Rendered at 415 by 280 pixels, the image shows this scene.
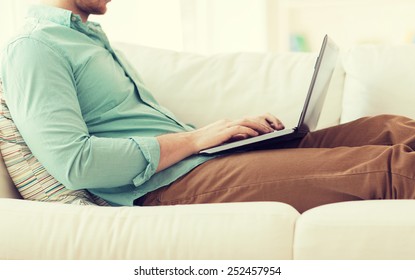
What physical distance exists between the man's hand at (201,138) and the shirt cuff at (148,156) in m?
0.02

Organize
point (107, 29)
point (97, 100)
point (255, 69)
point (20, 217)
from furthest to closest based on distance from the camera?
point (107, 29)
point (255, 69)
point (97, 100)
point (20, 217)

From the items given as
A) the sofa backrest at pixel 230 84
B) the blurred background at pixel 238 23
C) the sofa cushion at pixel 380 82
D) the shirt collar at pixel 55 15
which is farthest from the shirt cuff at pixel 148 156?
the blurred background at pixel 238 23

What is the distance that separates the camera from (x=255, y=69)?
5.97ft

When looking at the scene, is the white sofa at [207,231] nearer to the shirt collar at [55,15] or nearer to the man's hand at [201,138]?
the man's hand at [201,138]

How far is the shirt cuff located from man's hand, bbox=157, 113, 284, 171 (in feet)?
0.05

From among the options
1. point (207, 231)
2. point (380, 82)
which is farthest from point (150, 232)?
point (380, 82)

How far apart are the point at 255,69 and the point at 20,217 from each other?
0.95 meters

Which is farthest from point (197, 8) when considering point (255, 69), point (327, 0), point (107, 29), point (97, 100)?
point (97, 100)

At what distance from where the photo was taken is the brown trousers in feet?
3.71

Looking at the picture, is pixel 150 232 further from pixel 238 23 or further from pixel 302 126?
pixel 238 23

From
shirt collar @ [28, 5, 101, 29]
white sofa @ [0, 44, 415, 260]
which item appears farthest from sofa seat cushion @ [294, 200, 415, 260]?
shirt collar @ [28, 5, 101, 29]

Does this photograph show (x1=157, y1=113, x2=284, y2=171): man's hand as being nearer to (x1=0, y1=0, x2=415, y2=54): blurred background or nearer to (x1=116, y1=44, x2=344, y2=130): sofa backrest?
(x1=116, y1=44, x2=344, y2=130): sofa backrest

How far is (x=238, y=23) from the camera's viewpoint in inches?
111
